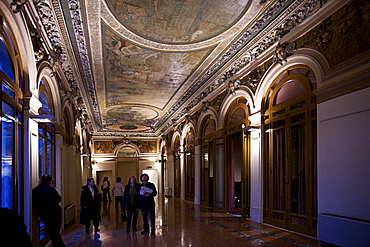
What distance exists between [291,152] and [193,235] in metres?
3.18

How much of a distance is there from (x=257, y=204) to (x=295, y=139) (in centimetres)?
241

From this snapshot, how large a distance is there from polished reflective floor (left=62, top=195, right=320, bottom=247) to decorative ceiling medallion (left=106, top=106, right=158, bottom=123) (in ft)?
28.6

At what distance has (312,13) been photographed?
247 inches

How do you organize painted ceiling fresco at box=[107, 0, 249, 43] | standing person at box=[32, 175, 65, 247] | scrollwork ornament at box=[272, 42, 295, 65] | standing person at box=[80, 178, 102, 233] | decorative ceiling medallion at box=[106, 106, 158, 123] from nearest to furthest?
standing person at box=[32, 175, 65, 247] < painted ceiling fresco at box=[107, 0, 249, 43] < scrollwork ornament at box=[272, 42, 295, 65] < standing person at box=[80, 178, 102, 233] < decorative ceiling medallion at box=[106, 106, 158, 123]

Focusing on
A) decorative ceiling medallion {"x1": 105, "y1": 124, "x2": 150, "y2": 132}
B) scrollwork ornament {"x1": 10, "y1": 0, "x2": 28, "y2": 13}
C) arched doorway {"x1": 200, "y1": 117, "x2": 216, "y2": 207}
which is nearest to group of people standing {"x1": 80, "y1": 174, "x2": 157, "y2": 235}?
scrollwork ornament {"x1": 10, "y1": 0, "x2": 28, "y2": 13}

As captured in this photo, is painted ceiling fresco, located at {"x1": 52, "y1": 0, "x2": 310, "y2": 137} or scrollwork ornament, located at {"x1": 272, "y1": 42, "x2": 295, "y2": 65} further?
scrollwork ornament, located at {"x1": 272, "y1": 42, "x2": 295, "y2": 65}

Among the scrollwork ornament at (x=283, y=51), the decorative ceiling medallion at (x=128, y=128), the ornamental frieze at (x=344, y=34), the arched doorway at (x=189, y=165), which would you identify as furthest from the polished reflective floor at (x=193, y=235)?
the decorative ceiling medallion at (x=128, y=128)

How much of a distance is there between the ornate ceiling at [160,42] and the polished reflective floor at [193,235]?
4814 millimetres

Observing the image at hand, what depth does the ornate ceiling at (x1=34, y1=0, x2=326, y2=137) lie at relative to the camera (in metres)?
6.55

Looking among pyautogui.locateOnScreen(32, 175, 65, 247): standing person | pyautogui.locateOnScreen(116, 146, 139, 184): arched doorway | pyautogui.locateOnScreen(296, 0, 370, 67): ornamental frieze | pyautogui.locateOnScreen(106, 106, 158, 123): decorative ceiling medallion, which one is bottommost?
pyautogui.locateOnScreen(116, 146, 139, 184): arched doorway

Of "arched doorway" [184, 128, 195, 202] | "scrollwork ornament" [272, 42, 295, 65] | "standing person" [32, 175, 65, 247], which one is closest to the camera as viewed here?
"standing person" [32, 175, 65, 247]

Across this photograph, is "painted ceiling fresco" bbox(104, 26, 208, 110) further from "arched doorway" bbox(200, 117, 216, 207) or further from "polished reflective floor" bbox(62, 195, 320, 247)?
"polished reflective floor" bbox(62, 195, 320, 247)

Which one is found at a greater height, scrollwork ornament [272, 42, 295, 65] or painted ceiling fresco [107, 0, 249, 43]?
painted ceiling fresco [107, 0, 249, 43]

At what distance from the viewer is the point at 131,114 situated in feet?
62.5
